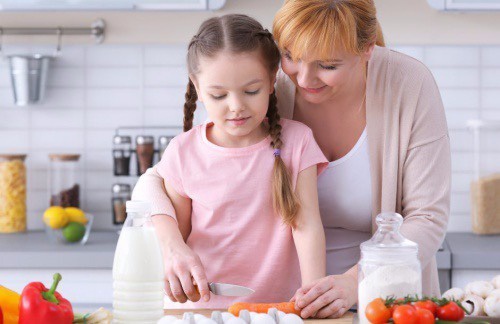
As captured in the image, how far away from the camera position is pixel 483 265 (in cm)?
A: 273

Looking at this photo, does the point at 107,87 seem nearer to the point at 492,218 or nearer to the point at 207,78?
the point at 492,218

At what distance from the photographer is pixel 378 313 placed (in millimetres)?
1281

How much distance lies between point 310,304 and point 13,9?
191cm

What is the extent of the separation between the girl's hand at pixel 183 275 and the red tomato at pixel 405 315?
406 millimetres

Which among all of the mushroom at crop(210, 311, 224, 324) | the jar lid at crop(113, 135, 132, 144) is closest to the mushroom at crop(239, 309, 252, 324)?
the mushroom at crop(210, 311, 224, 324)

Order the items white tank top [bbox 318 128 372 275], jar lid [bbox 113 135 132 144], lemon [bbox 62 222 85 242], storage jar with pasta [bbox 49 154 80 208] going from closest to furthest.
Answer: white tank top [bbox 318 128 372 275] < lemon [bbox 62 222 85 242] < jar lid [bbox 113 135 132 144] < storage jar with pasta [bbox 49 154 80 208]

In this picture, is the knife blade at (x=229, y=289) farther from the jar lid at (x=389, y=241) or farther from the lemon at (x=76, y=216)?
the lemon at (x=76, y=216)

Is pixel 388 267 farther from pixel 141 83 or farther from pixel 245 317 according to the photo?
pixel 141 83

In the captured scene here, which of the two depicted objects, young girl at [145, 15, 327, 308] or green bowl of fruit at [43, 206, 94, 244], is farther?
green bowl of fruit at [43, 206, 94, 244]

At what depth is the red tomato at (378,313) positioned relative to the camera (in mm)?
1281

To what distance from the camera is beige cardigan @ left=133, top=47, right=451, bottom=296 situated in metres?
1.78

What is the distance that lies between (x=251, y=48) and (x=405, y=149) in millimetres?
388

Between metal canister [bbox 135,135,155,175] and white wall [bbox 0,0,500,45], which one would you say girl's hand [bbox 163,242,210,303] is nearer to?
metal canister [bbox 135,135,155,175]

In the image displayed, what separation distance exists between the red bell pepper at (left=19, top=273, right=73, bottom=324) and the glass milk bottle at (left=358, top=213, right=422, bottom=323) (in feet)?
1.54
